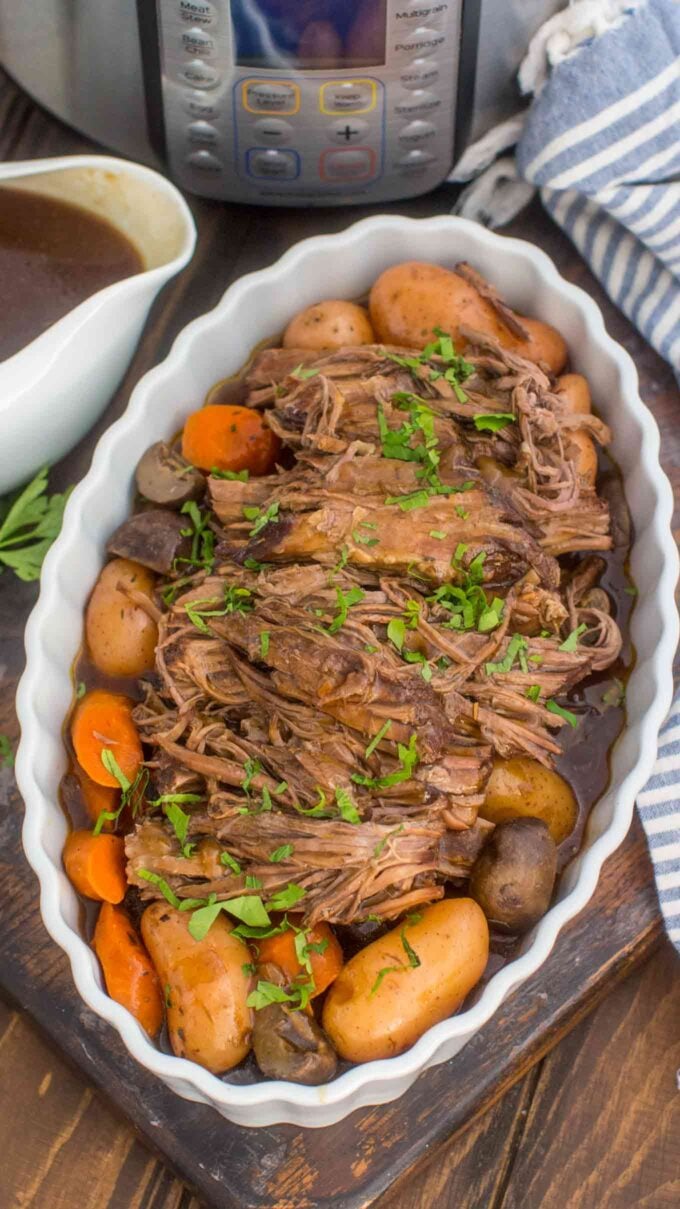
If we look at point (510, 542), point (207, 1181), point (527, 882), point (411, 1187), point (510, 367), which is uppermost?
point (510, 367)

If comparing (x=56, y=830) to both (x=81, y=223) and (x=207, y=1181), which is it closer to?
(x=207, y=1181)

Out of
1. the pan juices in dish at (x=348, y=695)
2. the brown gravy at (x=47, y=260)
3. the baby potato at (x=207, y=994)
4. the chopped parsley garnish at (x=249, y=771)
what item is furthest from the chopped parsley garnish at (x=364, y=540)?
the brown gravy at (x=47, y=260)

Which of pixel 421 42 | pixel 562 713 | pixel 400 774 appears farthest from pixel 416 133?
pixel 400 774

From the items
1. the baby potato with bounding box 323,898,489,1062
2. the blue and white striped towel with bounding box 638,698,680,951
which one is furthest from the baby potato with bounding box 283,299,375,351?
the baby potato with bounding box 323,898,489,1062

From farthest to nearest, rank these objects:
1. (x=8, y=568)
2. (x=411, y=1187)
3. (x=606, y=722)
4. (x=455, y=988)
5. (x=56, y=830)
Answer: (x=8, y=568)
(x=411, y=1187)
(x=606, y=722)
(x=56, y=830)
(x=455, y=988)

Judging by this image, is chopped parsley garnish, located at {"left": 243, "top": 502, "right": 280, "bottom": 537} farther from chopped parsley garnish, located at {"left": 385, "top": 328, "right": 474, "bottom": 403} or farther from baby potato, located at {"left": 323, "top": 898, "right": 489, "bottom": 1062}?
baby potato, located at {"left": 323, "top": 898, "right": 489, "bottom": 1062}

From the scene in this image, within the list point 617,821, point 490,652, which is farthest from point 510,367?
point 617,821
